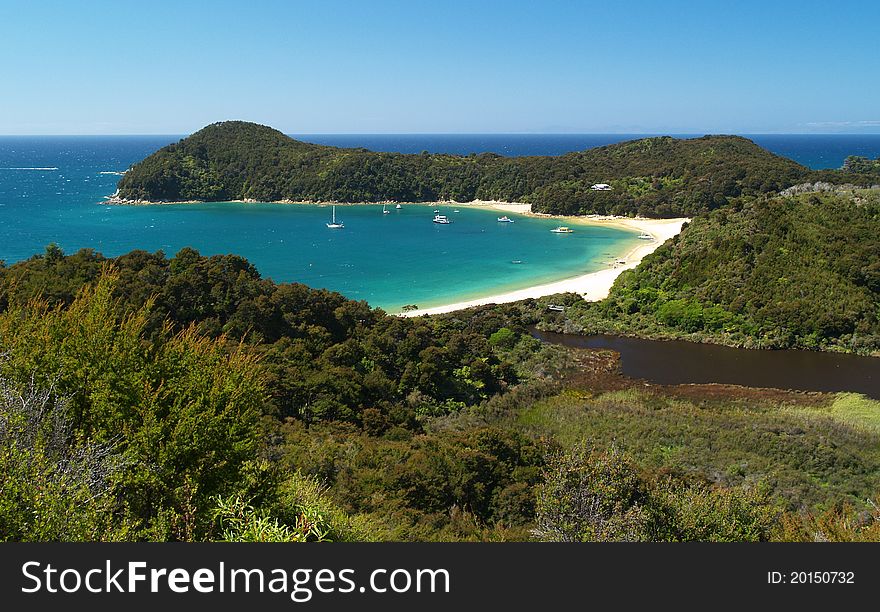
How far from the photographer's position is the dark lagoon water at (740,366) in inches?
1003

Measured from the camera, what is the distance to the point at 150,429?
812cm

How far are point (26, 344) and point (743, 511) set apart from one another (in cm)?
1160

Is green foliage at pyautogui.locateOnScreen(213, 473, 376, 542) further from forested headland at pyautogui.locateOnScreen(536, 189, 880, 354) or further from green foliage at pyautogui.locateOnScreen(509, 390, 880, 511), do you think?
forested headland at pyautogui.locateOnScreen(536, 189, 880, 354)

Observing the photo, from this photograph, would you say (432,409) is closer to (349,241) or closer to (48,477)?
(48,477)

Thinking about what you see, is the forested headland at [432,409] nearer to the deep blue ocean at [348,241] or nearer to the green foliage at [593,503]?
the green foliage at [593,503]

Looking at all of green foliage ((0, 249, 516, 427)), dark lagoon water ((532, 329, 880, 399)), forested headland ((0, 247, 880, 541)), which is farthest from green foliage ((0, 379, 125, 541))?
dark lagoon water ((532, 329, 880, 399))

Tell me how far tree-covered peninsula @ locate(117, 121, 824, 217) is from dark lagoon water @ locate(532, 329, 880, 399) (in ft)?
161

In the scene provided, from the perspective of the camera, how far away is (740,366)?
27.6 metres

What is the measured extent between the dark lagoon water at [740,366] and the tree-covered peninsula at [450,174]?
48947 mm

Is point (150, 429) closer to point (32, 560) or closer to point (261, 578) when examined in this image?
point (32, 560)

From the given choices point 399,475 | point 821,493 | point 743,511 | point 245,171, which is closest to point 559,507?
point 743,511

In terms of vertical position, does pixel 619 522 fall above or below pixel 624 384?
above

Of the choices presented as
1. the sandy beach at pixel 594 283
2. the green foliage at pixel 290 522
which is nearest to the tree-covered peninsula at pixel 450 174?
the sandy beach at pixel 594 283

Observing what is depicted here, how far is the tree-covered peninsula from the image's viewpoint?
3152 inches
